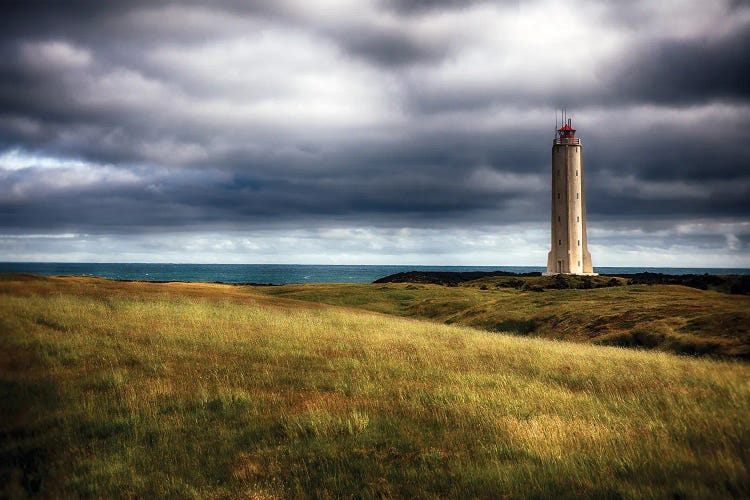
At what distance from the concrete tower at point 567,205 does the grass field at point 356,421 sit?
202 ft

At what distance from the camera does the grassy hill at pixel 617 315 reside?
70.6 ft

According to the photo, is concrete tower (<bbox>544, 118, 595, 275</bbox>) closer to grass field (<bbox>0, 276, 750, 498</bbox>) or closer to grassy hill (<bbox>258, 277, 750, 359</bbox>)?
grassy hill (<bbox>258, 277, 750, 359</bbox>)

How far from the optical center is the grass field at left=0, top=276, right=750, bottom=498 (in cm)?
681

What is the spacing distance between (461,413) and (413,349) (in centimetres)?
876

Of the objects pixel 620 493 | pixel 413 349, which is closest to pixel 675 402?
pixel 620 493

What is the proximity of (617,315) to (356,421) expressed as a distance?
24763mm

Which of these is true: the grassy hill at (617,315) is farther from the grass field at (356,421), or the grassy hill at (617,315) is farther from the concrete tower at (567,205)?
the concrete tower at (567,205)

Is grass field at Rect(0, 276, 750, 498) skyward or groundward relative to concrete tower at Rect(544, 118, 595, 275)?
groundward

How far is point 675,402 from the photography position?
1023 cm

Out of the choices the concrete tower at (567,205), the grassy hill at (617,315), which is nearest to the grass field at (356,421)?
the grassy hill at (617,315)

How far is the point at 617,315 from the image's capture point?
29.3 metres

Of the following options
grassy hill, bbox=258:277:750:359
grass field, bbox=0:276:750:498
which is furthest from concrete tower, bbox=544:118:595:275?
grass field, bbox=0:276:750:498

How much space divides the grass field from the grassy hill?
635cm

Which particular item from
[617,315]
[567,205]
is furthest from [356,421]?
[567,205]
